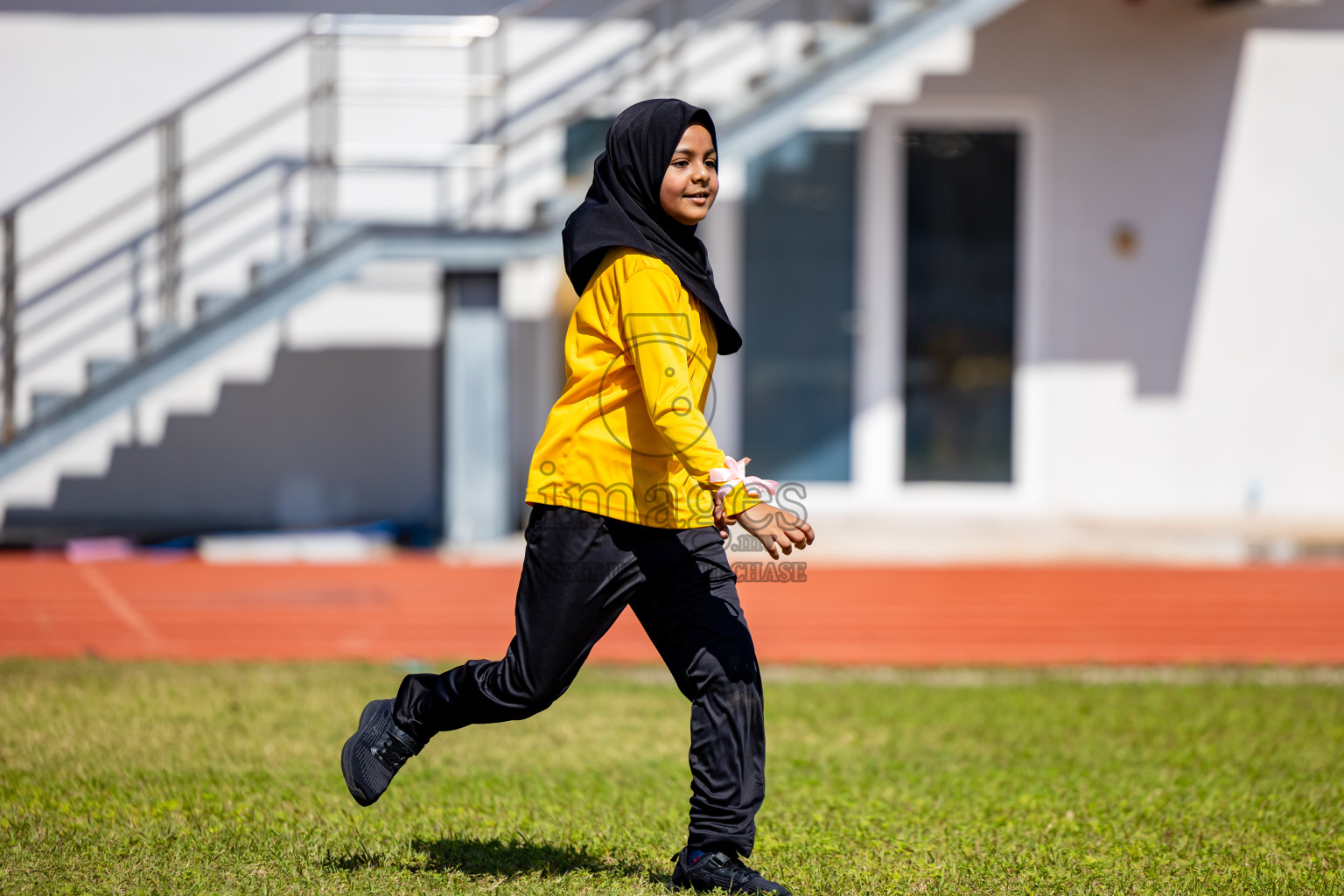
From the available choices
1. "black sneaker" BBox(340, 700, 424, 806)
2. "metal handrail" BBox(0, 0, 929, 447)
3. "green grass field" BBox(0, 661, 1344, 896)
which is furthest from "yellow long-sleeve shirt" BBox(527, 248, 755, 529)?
"metal handrail" BBox(0, 0, 929, 447)

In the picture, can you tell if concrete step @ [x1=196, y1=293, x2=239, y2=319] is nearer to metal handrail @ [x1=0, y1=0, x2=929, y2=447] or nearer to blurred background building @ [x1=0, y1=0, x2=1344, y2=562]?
metal handrail @ [x1=0, y1=0, x2=929, y2=447]

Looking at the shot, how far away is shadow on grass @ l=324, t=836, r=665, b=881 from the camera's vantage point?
3715mm

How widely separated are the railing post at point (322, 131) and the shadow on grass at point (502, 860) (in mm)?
5614

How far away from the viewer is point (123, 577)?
7.77 meters

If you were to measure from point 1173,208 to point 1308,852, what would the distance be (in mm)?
7394

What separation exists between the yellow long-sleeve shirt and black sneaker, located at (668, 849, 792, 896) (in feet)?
2.55

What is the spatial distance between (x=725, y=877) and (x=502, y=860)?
0.73 m

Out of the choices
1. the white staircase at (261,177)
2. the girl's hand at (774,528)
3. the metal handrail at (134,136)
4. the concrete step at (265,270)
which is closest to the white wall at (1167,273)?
the white staircase at (261,177)

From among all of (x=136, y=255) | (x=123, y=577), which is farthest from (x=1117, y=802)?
(x=136, y=255)

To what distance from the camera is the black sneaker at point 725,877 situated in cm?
337

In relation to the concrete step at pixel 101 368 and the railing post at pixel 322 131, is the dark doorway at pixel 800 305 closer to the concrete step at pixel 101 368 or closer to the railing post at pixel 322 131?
the railing post at pixel 322 131

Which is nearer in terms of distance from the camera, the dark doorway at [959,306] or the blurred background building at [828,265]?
the blurred background building at [828,265]

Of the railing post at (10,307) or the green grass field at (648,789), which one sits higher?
the railing post at (10,307)

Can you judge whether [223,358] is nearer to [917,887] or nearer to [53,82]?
[53,82]
